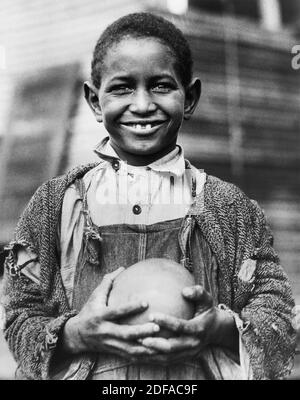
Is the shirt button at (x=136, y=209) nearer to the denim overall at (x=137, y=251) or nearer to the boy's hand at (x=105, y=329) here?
the denim overall at (x=137, y=251)

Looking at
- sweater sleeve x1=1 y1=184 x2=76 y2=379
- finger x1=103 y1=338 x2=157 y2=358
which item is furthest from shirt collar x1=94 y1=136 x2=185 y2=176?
finger x1=103 y1=338 x2=157 y2=358

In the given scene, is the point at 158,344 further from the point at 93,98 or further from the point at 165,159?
the point at 93,98

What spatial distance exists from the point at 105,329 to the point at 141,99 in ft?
2.23

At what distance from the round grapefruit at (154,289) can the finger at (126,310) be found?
0.06 ft

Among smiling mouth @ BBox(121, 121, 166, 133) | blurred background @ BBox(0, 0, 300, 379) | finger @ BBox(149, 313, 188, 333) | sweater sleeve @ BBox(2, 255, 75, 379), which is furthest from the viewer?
blurred background @ BBox(0, 0, 300, 379)

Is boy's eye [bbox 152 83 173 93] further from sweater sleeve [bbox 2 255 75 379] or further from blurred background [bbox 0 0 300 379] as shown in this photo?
blurred background [bbox 0 0 300 379]

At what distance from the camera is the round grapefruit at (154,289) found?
4.99ft

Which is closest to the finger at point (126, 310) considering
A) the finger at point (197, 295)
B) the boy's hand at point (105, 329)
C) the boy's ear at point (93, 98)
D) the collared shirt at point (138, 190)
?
the boy's hand at point (105, 329)

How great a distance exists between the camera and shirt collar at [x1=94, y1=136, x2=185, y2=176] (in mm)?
1852

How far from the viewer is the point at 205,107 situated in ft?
11.8

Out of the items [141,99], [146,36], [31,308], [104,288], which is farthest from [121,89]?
[31,308]

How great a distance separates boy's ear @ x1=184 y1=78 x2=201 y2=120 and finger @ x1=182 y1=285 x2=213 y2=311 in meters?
0.61

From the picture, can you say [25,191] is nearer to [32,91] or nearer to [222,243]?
[32,91]

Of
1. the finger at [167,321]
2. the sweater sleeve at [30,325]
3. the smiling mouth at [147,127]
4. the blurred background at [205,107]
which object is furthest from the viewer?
the blurred background at [205,107]
